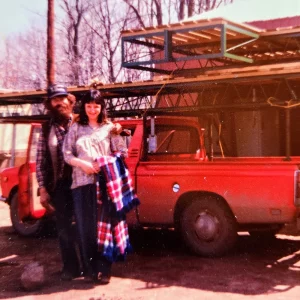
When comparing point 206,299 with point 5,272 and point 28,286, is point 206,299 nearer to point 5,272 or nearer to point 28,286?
point 28,286

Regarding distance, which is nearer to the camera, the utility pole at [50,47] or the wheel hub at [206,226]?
the wheel hub at [206,226]

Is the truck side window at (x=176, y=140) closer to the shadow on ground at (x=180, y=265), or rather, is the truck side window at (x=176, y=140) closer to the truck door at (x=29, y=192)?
the shadow on ground at (x=180, y=265)

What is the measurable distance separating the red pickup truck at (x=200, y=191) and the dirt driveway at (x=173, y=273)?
373mm

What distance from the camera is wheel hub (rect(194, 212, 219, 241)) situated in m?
6.01

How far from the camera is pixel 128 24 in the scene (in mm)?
25156

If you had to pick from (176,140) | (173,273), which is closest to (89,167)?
(173,273)

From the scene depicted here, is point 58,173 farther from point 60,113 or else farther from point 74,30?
point 74,30

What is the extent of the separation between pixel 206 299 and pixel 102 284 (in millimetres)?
1075

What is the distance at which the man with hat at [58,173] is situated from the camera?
5152mm

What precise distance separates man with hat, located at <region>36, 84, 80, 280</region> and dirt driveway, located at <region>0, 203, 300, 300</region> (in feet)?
1.34

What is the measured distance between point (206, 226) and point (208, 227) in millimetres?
27

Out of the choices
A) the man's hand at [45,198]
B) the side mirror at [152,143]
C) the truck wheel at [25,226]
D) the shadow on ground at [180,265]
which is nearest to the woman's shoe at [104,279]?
the shadow on ground at [180,265]

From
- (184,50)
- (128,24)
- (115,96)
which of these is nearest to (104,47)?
(128,24)

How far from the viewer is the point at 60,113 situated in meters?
5.22
